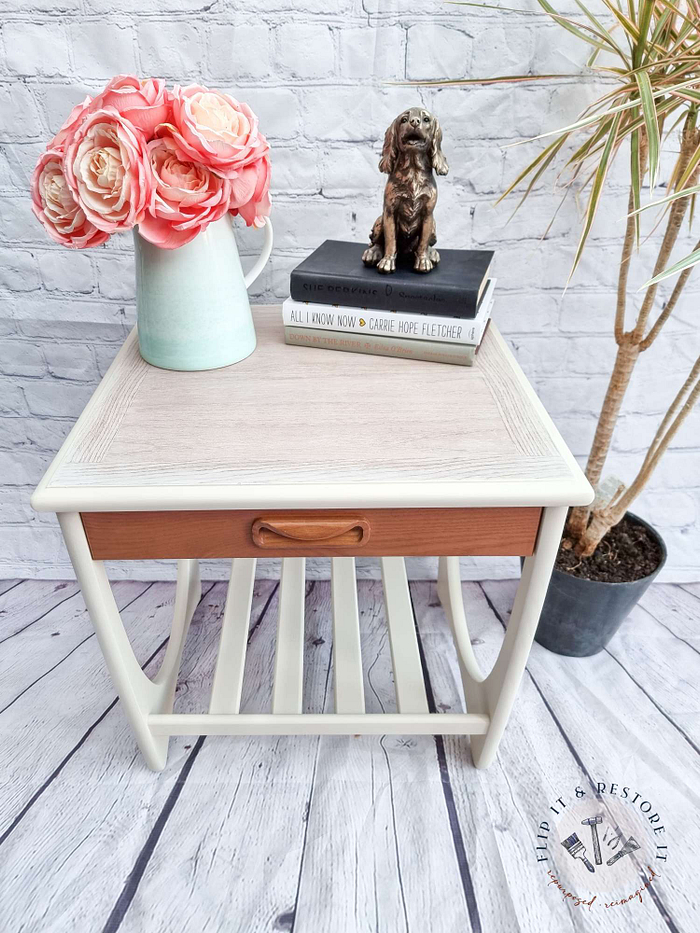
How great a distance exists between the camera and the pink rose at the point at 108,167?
0.64 m

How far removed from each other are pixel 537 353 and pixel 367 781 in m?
0.82

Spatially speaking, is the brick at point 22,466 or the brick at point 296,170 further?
the brick at point 22,466

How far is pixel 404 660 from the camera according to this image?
3.45 ft

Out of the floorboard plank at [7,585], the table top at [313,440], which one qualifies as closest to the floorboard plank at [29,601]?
the floorboard plank at [7,585]

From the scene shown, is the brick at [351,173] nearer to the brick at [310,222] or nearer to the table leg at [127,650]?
the brick at [310,222]

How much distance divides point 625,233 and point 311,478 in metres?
0.74

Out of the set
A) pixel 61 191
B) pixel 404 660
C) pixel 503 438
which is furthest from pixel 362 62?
pixel 404 660

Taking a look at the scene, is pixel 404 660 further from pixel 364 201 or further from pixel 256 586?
pixel 364 201

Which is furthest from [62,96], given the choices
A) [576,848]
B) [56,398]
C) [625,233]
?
[576,848]

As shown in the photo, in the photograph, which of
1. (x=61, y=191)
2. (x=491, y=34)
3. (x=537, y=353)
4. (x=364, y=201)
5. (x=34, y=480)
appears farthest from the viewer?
(x=34, y=480)

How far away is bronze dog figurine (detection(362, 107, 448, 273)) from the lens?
0.78 meters

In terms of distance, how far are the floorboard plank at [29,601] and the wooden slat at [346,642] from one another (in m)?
0.61

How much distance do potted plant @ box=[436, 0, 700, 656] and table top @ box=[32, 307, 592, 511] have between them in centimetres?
23

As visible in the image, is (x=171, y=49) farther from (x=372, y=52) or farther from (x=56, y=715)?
(x=56, y=715)
